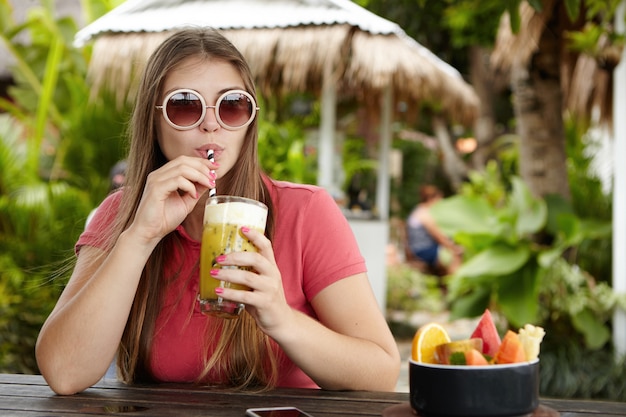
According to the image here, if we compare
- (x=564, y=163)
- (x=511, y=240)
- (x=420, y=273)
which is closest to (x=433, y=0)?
(x=420, y=273)

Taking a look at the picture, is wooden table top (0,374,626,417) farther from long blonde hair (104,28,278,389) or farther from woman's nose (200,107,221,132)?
woman's nose (200,107,221,132)

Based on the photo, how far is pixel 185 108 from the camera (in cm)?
185

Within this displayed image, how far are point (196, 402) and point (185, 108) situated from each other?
64 cm

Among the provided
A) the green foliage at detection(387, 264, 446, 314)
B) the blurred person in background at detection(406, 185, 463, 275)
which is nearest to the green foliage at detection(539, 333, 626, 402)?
the green foliage at detection(387, 264, 446, 314)

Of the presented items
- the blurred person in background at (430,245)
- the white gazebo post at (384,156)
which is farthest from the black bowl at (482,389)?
the blurred person in background at (430,245)

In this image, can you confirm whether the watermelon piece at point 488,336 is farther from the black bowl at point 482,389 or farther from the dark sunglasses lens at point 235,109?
the dark sunglasses lens at point 235,109

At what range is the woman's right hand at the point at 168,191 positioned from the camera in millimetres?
1722

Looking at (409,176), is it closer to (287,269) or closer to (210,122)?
(287,269)

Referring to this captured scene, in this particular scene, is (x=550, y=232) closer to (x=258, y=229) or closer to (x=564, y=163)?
(x=564, y=163)

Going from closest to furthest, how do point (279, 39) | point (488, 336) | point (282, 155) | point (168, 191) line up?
point (488, 336) < point (168, 191) < point (279, 39) < point (282, 155)

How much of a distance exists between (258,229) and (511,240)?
423cm

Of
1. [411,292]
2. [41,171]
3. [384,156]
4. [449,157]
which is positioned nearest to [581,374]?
[384,156]

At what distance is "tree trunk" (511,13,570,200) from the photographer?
605cm

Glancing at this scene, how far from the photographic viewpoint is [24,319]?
5676 millimetres
